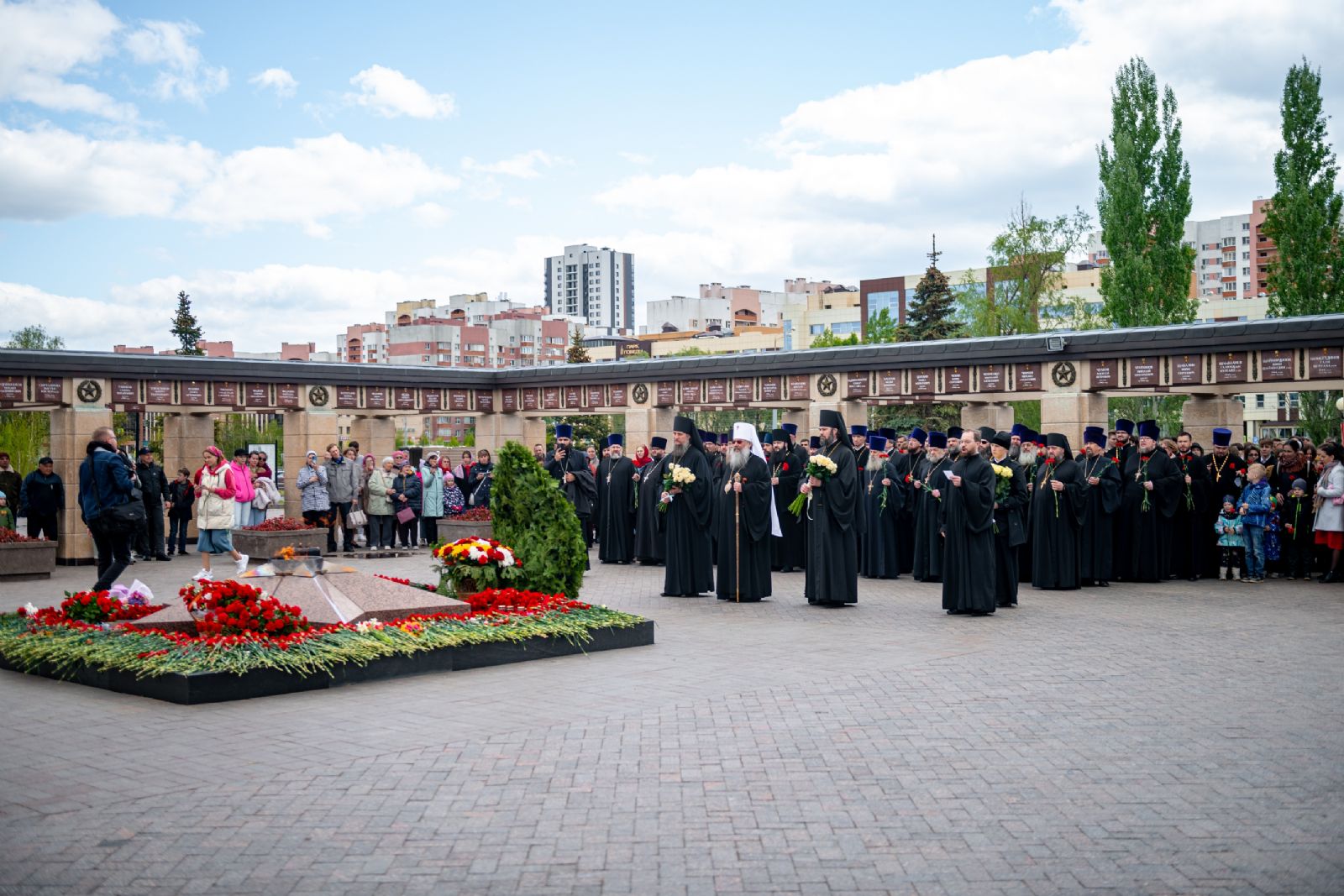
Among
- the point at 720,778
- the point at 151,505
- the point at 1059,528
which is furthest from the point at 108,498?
the point at 1059,528

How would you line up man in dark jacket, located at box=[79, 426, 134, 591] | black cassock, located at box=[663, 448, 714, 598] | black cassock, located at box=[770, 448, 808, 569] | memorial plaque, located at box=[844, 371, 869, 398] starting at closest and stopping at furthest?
man in dark jacket, located at box=[79, 426, 134, 591], black cassock, located at box=[663, 448, 714, 598], black cassock, located at box=[770, 448, 808, 569], memorial plaque, located at box=[844, 371, 869, 398]

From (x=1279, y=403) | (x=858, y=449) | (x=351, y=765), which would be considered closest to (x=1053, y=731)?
(x=351, y=765)

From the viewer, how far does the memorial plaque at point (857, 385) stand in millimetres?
22953

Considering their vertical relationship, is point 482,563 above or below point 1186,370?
below

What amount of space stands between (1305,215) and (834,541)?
2688 cm

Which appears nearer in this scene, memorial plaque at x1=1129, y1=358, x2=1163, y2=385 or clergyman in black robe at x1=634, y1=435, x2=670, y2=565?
memorial plaque at x1=1129, y1=358, x2=1163, y2=385

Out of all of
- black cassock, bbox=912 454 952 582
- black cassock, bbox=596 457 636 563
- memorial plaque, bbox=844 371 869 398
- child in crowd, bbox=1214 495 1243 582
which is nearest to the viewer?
black cassock, bbox=912 454 952 582

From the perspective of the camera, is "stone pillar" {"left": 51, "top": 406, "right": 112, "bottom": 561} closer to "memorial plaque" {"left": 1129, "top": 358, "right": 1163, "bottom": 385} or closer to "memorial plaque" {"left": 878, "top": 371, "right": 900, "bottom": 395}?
"memorial plaque" {"left": 878, "top": 371, "right": 900, "bottom": 395}

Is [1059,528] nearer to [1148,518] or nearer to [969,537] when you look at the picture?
[1148,518]

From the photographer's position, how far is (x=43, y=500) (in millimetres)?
19828

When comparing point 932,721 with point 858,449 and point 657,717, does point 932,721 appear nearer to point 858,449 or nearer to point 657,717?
point 657,717

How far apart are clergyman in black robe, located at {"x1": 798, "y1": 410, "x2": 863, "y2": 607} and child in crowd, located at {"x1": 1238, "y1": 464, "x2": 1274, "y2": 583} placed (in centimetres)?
610

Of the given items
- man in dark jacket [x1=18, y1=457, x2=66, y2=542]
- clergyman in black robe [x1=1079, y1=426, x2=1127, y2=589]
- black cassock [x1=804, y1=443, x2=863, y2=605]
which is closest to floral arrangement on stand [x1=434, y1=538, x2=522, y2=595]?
black cassock [x1=804, y1=443, x2=863, y2=605]

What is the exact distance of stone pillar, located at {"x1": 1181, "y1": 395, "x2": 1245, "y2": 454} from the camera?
20.3 metres
